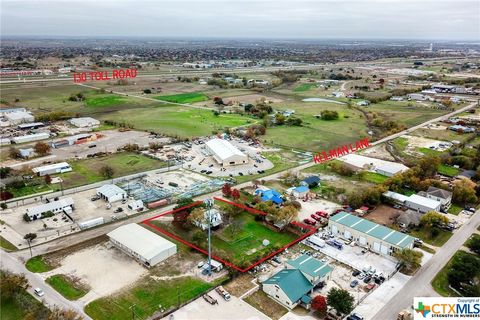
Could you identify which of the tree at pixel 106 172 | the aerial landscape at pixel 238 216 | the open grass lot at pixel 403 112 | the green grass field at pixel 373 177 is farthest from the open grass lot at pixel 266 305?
the open grass lot at pixel 403 112

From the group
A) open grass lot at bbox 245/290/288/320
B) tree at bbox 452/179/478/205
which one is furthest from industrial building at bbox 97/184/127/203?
tree at bbox 452/179/478/205

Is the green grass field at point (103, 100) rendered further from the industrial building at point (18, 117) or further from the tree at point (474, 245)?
the tree at point (474, 245)

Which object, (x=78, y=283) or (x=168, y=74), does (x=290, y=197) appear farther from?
(x=168, y=74)

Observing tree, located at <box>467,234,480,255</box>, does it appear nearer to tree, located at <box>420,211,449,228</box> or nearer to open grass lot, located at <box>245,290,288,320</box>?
tree, located at <box>420,211,449,228</box>

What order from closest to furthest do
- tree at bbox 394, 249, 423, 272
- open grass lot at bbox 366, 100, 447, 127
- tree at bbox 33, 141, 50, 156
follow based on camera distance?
tree at bbox 394, 249, 423, 272
tree at bbox 33, 141, 50, 156
open grass lot at bbox 366, 100, 447, 127

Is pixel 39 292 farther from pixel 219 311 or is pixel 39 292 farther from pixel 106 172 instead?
pixel 106 172
